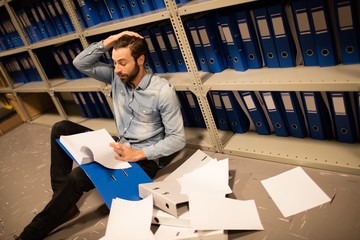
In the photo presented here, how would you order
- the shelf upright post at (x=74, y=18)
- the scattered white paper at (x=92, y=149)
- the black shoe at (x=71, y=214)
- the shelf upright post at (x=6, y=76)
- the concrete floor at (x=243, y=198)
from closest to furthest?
the concrete floor at (x=243, y=198), the scattered white paper at (x=92, y=149), the black shoe at (x=71, y=214), the shelf upright post at (x=74, y=18), the shelf upright post at (x=6, y=76)

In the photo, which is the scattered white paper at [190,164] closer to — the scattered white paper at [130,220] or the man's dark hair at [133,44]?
the scattered white paper at [130,220]

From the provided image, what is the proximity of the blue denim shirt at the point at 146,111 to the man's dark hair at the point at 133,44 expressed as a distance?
13 centimetres

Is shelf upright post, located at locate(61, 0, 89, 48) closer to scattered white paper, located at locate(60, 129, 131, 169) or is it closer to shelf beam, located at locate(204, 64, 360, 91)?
scattered white paper, located at locate(60, 129, 131, 169)

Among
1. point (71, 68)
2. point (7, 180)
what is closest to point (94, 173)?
point (7, 180)

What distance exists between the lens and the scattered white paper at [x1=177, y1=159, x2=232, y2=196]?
1412 mm

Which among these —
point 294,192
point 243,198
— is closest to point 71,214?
point 243,198

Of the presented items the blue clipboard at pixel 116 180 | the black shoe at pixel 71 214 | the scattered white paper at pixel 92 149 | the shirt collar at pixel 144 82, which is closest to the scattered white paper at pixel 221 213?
the blue clipboard at pixel 116 180

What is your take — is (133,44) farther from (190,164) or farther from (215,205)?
(215,205)

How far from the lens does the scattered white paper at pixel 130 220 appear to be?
4.29 ft

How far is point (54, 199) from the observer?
147 centimetres

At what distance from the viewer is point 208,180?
148 cm

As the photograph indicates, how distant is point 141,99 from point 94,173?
0.46 m

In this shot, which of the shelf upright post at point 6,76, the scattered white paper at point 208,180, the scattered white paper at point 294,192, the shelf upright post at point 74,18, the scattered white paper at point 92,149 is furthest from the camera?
the shelf upright post at point 6,76

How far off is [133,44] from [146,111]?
36 centimetres
